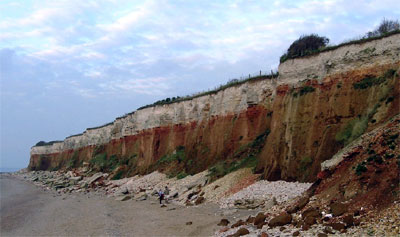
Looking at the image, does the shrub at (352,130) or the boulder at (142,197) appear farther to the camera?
the boulder at (142,197)

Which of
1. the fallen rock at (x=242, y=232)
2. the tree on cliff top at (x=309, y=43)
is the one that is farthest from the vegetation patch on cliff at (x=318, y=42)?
the fallen rock at (x=242, y=232)

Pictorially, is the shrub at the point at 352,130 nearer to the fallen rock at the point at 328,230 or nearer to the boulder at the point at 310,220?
the boulder at the point at 310,220

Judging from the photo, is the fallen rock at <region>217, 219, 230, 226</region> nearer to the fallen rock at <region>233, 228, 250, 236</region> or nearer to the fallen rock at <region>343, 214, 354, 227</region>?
the fallen rock at <region>233, 228, 250, 236</region>

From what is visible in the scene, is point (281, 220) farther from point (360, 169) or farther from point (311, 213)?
point (360, 169)

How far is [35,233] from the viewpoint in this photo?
61.4 ft

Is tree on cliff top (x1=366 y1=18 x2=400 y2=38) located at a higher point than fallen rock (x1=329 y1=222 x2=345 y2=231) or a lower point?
higher

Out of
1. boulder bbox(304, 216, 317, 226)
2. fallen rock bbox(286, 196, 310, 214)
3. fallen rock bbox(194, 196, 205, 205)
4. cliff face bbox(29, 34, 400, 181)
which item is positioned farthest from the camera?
fallen rock bbox(194, 196, 205, 205)

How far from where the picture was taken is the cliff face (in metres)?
18.2

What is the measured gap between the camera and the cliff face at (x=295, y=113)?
1820 centimetres

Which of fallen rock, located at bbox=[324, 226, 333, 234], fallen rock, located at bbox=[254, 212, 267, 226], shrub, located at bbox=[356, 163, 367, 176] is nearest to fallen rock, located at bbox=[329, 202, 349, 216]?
fallen rock, located at bbox=[324, 226, 333, 234]

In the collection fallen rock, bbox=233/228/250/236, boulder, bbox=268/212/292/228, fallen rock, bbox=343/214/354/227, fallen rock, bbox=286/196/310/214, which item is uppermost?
fallen rock, bbox=343/214/354/227

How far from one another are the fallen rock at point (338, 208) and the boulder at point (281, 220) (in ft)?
4.94

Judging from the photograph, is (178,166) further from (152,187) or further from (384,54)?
(384,54)

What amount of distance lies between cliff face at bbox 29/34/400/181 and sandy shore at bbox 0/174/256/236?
18.3ft
